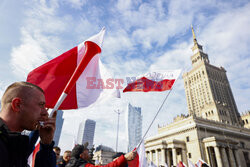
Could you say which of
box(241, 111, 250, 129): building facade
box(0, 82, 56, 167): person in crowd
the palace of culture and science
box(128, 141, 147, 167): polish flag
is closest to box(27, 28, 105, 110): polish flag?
box(0, 82, 56, 167): person in crowd

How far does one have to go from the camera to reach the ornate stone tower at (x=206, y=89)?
236ft

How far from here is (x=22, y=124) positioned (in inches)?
57.1

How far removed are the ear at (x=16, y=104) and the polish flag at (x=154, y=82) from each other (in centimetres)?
343

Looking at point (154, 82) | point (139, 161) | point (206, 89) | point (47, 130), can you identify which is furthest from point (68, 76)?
point (206, 89)

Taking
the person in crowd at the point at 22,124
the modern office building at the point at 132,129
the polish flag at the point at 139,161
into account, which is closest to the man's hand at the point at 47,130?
the person in crowd at the point at 22,124

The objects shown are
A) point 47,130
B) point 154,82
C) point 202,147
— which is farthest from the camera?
point 202,147

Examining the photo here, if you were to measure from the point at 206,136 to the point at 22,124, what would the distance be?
159ft

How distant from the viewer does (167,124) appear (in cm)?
5862

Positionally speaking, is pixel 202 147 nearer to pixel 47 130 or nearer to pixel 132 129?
pixel 132 129

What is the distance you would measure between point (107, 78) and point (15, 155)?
236cm

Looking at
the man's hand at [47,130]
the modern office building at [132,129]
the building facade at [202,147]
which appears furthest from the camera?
the building facade at [202,147]

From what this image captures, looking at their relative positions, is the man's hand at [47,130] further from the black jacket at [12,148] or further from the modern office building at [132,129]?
the modern office building at [132,129]

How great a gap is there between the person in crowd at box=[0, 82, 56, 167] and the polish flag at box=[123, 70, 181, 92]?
3195 mm

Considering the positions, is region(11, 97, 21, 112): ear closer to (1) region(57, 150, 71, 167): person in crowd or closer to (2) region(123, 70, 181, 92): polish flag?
(2) region(123, 70, 181, 92): polish flag
